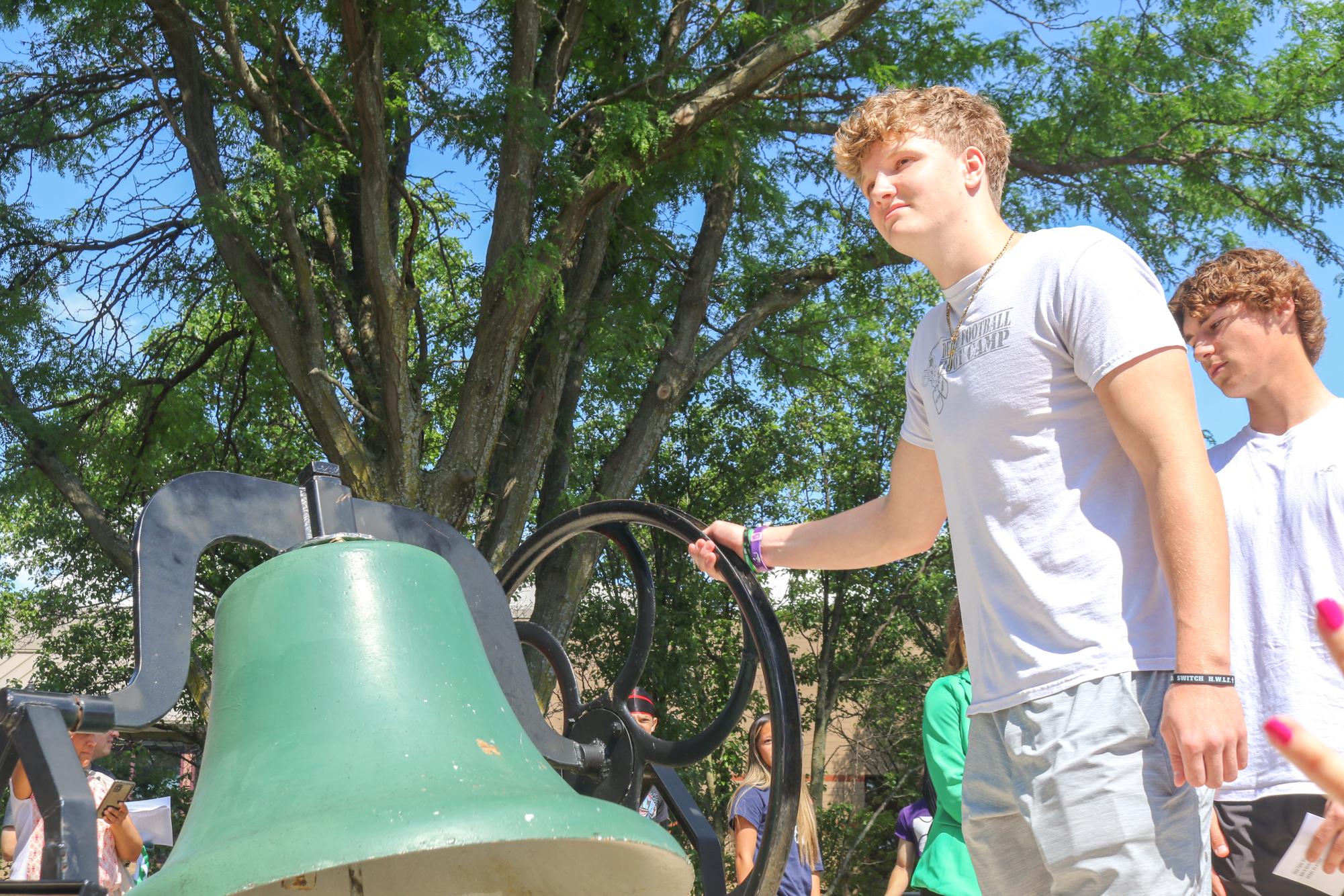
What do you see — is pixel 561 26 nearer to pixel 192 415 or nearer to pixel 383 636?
pixel 192 415

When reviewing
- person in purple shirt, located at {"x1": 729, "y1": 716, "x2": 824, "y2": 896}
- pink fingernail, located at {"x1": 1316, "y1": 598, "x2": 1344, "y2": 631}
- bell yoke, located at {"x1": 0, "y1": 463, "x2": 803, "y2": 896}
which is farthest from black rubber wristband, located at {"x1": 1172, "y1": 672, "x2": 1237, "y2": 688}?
person in purple shirt, located at {"x1": 729, "y1": 716, "x2": 824, "y2": 896}

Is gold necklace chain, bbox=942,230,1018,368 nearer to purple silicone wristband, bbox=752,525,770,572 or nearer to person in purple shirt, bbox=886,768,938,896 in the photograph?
purple silicone wristband, bbox=752,525,770,572

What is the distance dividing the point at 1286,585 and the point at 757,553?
1.03m

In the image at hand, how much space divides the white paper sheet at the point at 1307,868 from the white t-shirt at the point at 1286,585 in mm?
63

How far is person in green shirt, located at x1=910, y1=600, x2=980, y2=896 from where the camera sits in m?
3.31

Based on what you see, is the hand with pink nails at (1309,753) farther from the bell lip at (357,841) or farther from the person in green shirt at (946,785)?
the person in green shirt at (946,785)

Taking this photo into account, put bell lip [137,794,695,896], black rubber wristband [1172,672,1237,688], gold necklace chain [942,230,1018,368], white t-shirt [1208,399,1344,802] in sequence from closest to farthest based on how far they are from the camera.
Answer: bell lip [137,794,695,896] < black rubber wristband [1172,672,1237,688] < gold necklace chain [942,230,1018,368] < white t-shirt [1208,399,1344,802]

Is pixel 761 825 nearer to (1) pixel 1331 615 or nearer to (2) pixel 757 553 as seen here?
(2) pixel 757 553

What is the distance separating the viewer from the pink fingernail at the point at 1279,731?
3.10ft

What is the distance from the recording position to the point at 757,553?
207 centimetres

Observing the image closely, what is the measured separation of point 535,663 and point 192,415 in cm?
334

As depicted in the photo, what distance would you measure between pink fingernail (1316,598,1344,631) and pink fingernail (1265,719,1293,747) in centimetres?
12

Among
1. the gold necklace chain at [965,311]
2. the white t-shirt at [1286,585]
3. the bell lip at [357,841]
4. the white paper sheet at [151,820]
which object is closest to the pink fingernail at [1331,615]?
the bell lip at [357,841]

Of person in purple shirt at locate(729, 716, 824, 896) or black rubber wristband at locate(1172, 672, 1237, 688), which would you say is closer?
black rubber wristband at locate(1172, 672, 1237, 688)
